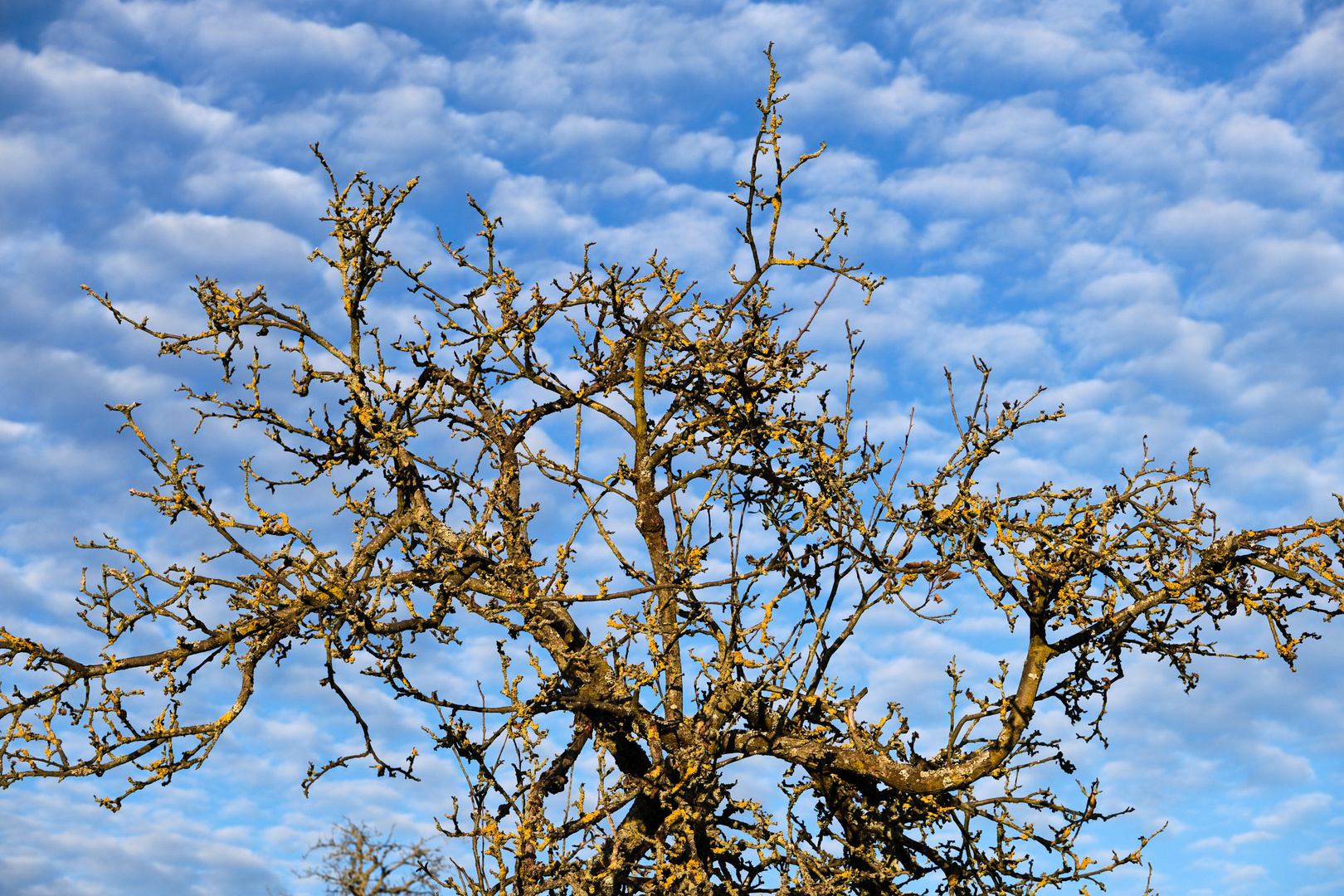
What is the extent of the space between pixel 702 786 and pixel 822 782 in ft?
4.02

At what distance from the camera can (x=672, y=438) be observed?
9.45 meters

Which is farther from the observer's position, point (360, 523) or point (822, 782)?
point (822, 782)

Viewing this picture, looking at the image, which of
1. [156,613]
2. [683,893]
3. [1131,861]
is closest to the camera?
[156,613]

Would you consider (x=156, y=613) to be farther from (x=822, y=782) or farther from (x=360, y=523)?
(x=822, y=782)

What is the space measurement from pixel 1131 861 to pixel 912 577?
2672mm

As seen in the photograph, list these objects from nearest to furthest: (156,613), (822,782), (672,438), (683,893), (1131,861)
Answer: (156,613) → (683,893) → (1131,861) → (822,782) → (672,438)

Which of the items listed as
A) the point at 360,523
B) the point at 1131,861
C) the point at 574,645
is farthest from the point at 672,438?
the point at 1131,861

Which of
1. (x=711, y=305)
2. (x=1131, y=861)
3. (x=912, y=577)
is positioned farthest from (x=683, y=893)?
(x=711, y=305)

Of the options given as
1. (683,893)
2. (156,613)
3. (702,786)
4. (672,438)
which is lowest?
(683,893)

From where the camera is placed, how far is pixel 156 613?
7141mm

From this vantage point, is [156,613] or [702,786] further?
[702,786]

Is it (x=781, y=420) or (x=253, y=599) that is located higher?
(x=781, y=420)

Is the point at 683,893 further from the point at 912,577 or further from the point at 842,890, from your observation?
the point at 912,577

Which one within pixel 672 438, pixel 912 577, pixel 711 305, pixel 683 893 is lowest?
pixel 683 893
